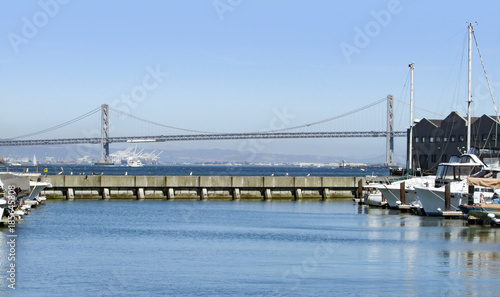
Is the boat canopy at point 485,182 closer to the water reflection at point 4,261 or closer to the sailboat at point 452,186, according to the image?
the sailboat at point 452,186

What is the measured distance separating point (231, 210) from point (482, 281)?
97.5 ft

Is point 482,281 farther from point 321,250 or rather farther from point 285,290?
point 321,250

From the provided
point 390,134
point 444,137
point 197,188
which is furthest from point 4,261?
point 390,134

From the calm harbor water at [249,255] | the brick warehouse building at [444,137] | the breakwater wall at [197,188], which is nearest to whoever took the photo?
the calm harbor water at [249,255]

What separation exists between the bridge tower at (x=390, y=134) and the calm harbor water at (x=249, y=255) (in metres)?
97.2

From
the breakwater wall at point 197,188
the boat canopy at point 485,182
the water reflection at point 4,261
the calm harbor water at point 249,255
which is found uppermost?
the boat canopy at point 485,182

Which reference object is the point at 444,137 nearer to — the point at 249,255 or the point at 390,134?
the point at 390,134

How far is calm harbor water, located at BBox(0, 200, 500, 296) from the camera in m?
22.1

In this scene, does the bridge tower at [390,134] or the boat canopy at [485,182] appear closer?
the boat canopy at [485,182]

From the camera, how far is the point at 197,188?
60.2m

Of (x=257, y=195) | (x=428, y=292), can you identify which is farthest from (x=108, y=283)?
(x=257, y=195)

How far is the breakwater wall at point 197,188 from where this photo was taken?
5894cm

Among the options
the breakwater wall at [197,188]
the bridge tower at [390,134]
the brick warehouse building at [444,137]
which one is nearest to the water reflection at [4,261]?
the breakwater wall at [197,188]

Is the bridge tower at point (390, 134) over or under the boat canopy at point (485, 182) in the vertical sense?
over
